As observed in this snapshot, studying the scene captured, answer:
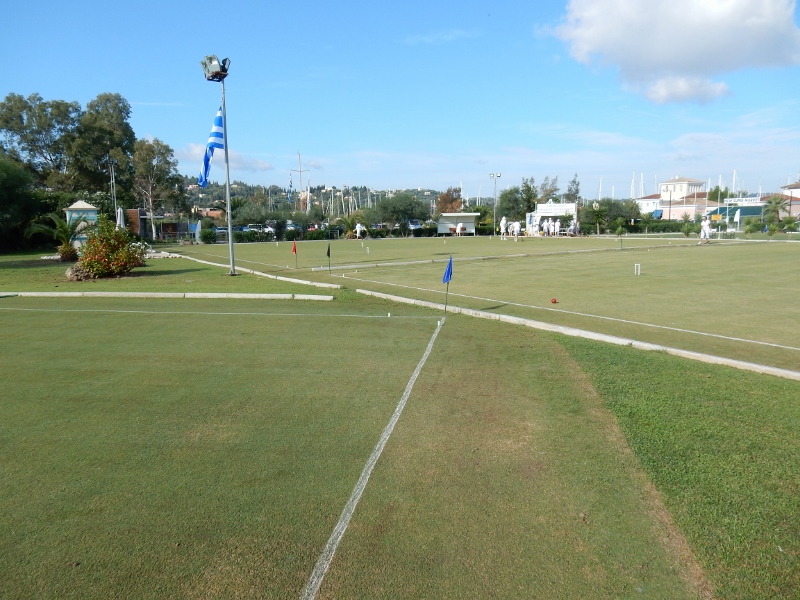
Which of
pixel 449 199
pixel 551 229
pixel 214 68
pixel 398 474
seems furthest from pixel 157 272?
pixel 449 199

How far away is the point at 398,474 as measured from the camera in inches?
192

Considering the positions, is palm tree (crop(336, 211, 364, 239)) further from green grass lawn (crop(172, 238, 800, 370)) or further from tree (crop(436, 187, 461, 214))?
tree (crop(436, 187, 461, 214))

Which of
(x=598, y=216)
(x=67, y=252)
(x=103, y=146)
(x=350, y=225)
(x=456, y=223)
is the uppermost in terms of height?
(x=103, y=146)

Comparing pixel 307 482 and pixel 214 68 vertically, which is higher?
pixel 214 68

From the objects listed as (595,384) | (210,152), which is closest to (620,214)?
(210,152)

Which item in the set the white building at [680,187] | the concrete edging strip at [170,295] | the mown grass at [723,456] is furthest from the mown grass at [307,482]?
the white building at [680,187]

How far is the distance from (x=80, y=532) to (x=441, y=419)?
345 cm

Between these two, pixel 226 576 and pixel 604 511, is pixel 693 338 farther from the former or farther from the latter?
pixel 226 576

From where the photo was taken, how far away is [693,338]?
35.0ft

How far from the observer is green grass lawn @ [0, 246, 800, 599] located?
3.55 meters

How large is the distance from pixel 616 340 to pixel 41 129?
7795 centimetres

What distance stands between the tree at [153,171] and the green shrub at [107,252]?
185ft

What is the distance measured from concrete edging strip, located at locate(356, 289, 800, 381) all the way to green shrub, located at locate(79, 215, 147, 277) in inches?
447

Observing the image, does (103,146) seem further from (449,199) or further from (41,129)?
(449,199)
